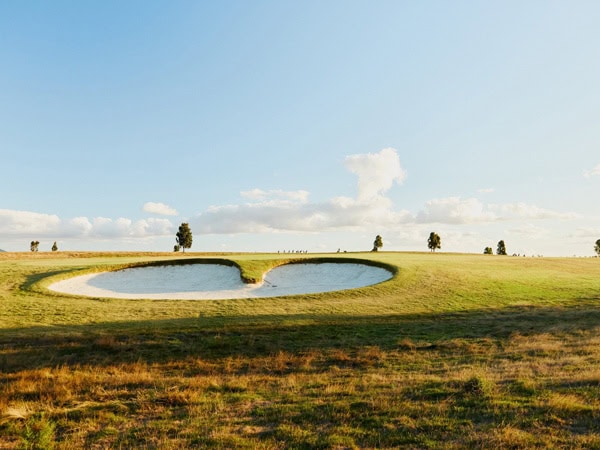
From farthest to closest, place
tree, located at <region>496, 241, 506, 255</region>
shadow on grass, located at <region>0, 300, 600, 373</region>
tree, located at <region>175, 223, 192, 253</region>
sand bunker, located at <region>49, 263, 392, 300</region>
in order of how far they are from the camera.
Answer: tree, located at <region>496, 241, 506, 255</region>, tree, located at <region>175, 223, 192, 253</region>, sand bunker, located at <region>49, 263, 392, 300</region>, shadow on grass, located at <region>0, 300, 600, 373</region>

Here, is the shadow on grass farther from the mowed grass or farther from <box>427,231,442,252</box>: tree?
<box>427,231,442,252</box>: tree

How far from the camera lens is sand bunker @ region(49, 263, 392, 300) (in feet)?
109

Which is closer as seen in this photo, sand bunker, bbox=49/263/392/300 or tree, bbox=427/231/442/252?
sand bunker, bbox=49/263/392/300

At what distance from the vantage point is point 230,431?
7.78 meters

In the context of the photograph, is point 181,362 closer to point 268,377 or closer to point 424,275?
point 268,377

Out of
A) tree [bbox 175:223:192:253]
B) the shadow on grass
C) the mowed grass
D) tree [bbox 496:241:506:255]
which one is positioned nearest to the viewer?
the mowed grass

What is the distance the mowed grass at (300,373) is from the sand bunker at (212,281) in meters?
4.38

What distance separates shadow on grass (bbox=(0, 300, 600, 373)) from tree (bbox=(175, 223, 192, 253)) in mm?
77494

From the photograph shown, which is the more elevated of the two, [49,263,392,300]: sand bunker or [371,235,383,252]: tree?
[371,235,383,252]: tree

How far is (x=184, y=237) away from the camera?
97750 millimetres

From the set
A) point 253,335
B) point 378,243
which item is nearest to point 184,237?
point 378,243

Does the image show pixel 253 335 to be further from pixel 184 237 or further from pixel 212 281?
pixel 184 237

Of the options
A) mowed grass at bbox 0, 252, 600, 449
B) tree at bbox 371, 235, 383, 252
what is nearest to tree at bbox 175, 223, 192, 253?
tree at bbox 371, 235, 383, 252

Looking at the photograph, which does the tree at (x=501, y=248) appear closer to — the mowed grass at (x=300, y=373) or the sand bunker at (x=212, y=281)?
the sand bunker at (x=212, y=281)
